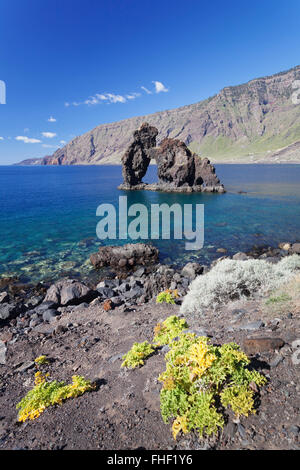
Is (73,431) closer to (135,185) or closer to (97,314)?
(97,314)

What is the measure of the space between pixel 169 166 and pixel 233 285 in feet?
242

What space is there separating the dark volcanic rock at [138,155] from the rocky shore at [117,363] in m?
74.9

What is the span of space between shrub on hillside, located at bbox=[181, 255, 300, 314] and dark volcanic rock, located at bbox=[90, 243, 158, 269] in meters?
10.9

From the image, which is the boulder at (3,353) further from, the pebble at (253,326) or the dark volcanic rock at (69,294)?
the pebble at (253,326)

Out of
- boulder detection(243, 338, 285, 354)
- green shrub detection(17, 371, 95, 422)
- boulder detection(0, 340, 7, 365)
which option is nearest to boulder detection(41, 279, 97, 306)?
boulder detection(0, 340, 7, 365)

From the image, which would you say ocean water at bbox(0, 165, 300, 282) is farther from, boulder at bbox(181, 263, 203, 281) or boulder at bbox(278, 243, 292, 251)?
boulder at bbox(181, 263, 203, 281)

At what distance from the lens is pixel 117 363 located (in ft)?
25.3

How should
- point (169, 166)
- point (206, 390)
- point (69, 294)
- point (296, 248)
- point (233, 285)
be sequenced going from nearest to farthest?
point (206, 390), point (233, 285), point (69, 294), point (296, 248), point (169, 166)

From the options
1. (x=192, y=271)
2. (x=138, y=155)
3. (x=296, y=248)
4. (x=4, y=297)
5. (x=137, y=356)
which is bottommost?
(x=4, y=297)

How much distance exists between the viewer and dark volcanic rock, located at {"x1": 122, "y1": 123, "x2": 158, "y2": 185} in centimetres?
8600

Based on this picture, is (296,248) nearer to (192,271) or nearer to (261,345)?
(192,271)

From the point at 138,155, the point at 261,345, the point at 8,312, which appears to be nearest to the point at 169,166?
the point at 138,155

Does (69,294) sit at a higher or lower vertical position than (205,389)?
lower
